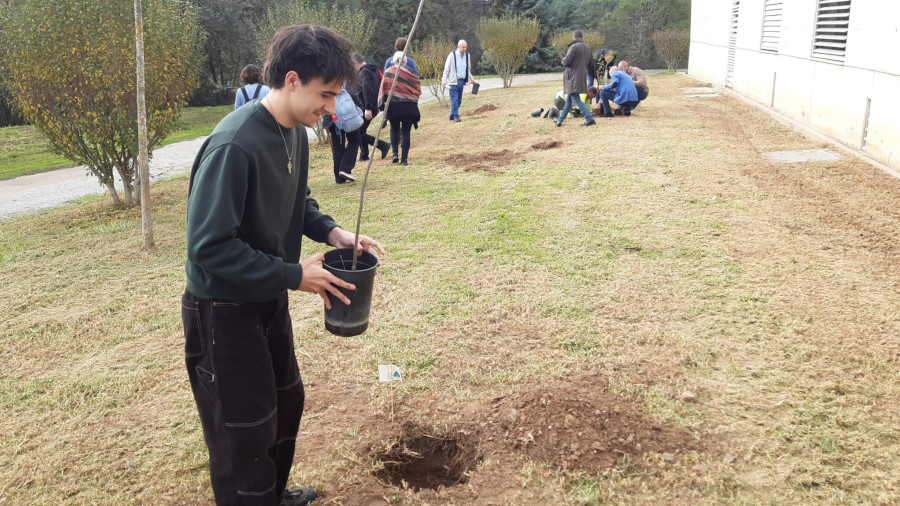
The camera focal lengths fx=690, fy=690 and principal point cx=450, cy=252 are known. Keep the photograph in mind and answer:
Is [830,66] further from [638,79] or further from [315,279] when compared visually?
[315,279]

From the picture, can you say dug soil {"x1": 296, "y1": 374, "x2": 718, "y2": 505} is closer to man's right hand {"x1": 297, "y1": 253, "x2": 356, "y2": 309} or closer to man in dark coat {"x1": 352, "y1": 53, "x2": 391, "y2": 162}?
man's right hand {"x1": 297, "y1": 253, "x2": 356, "y2": 309}

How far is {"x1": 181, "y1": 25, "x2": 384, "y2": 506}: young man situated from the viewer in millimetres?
2061

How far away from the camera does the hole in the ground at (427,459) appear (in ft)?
10.3

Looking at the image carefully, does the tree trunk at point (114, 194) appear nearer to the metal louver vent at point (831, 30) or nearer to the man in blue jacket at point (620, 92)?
the man in blue jacket at point (620, 92)

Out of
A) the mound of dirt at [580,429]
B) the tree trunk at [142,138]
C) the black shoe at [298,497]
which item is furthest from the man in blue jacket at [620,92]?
the black shoe at [298,497]

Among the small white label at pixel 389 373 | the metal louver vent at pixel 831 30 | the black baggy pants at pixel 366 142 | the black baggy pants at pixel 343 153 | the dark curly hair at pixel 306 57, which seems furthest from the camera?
the black baggy pants at pixel 366 142

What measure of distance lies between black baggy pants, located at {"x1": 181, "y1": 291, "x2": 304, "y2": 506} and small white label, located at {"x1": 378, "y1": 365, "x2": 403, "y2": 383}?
1.45m

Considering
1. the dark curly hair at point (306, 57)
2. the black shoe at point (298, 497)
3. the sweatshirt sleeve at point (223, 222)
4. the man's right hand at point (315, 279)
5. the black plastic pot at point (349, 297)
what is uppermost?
the dark curly hair at point (306, 57)

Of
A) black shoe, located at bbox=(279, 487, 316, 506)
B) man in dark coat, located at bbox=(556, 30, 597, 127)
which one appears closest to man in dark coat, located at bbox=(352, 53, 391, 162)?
man in dark coat, located at bbox=(556, 30, 597, 127)

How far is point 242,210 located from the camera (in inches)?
83.2

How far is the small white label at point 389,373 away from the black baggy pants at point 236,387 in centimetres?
145

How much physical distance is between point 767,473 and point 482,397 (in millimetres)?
1388

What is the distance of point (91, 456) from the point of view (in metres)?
3.32

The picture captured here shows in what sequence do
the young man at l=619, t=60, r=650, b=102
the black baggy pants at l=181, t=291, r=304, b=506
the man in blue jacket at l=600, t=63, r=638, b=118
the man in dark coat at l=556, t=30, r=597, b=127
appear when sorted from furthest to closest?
1. the young man at l=619, t=60, r=650, b=102
2. the man in blue jacket at l=600, t=63, r=638, b=118
3. the man in dark coat at l=556, t=30, r=597, b=127
4. the black baggy pants at l=181, t=291, r=304, b=506
